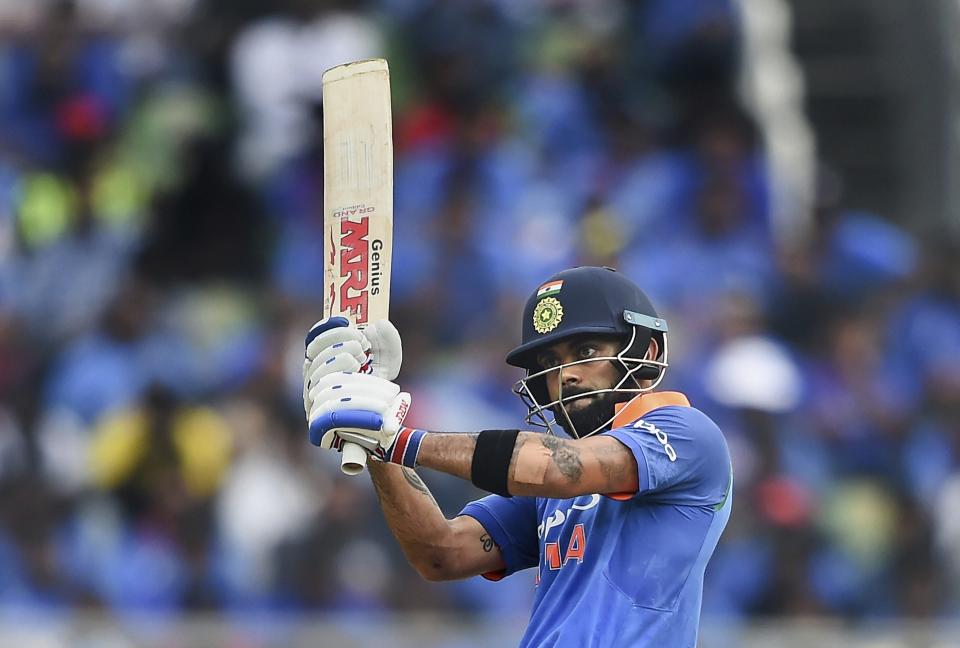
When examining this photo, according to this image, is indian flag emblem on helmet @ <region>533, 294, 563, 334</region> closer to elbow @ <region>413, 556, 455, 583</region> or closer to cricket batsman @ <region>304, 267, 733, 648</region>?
cricket batsman @ <region>304, 267, 733, 648</region>

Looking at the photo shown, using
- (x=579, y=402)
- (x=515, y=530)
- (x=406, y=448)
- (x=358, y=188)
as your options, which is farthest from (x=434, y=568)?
(x=358, y=188)

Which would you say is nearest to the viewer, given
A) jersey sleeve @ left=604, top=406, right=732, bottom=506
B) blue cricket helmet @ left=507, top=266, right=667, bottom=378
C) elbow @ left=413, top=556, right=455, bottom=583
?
jersey sleeve @ left=604, top=406, right=732, bottom=506

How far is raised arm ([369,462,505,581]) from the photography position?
487cm

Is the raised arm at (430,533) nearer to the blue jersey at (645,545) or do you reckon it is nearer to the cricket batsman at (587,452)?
the cricket batsman at (587,452)

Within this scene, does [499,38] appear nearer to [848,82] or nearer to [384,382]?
[848,82]

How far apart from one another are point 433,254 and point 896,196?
11.6ft

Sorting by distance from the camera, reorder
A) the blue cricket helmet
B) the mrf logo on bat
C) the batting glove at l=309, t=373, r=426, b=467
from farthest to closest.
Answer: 1. the mrf logo on bat
2. the blue cricket helmet
3. the batting glove at l=309, t=373, r=426, b=467

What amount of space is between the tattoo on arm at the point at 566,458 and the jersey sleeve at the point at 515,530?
2.52 feet

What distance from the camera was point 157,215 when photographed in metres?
11.7

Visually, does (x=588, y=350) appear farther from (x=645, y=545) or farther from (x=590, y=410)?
(x=645, y=545)

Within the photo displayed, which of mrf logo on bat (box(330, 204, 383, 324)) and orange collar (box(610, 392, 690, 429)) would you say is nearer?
orange collar (box(610, 392, 690, 429))

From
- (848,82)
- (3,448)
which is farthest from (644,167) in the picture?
(3,448)

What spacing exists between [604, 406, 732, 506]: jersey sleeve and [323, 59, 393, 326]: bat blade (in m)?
0.82

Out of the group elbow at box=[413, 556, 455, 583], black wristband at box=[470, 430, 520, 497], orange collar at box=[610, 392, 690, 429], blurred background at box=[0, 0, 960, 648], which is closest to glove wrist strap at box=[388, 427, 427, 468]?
black wristband at box=[470, 430, 520, 497]
